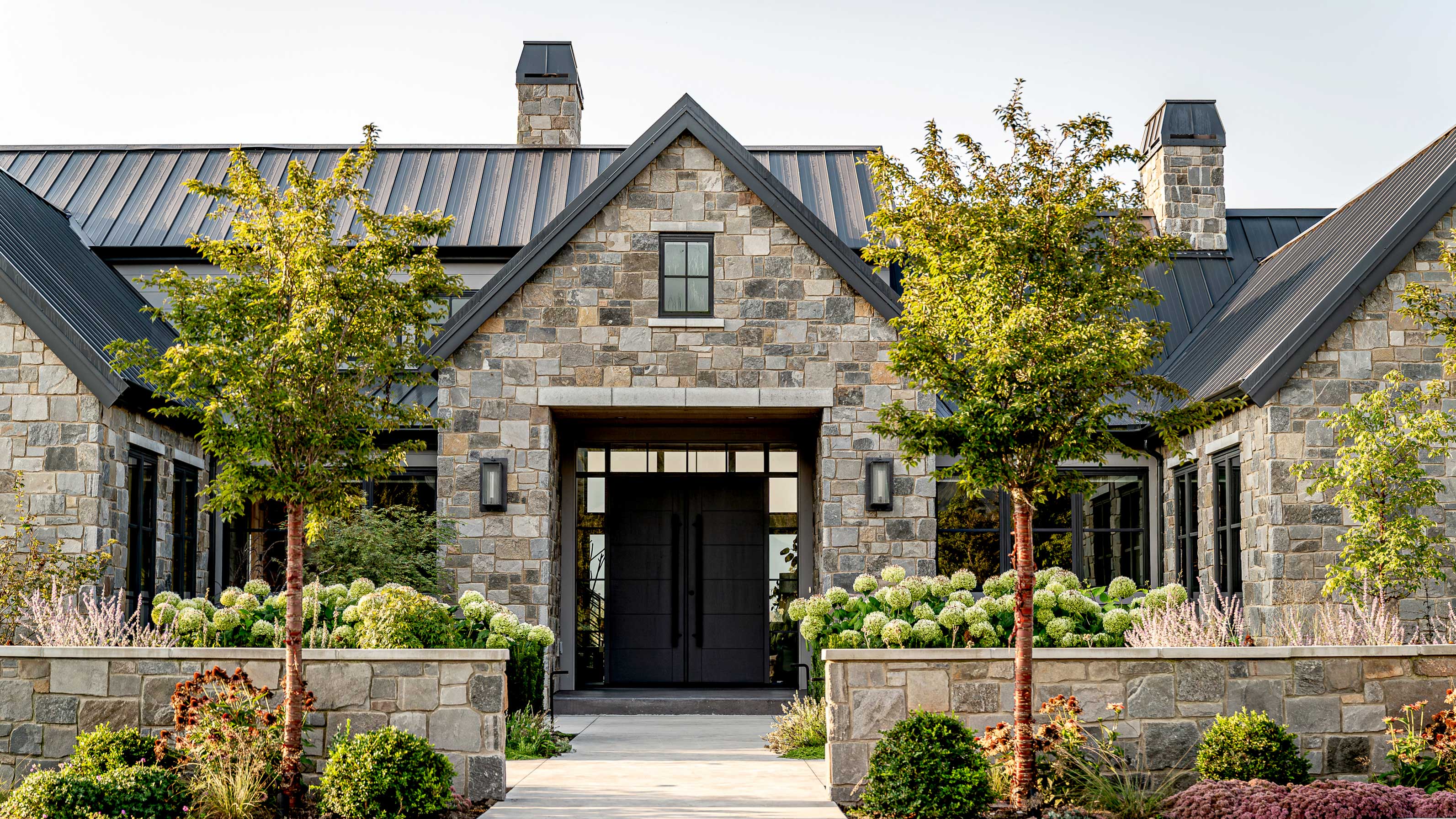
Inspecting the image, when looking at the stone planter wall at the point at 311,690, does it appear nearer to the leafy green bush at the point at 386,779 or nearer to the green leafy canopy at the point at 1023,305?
the leafy green bush at the point at 386,779

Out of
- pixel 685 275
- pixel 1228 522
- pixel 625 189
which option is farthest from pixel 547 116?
pixel 1228 522

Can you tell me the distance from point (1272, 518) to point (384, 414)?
8070 millimetres

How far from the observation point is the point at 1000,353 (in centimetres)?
780

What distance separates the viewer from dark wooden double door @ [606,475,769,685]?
15859mm

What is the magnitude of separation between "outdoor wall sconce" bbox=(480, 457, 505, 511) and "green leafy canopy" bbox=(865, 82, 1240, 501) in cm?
623

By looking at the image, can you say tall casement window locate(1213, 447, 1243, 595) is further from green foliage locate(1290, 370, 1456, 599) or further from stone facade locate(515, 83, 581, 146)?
stone facade locate(515, 83, 581, 146)

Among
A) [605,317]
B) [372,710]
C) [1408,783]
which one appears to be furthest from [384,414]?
[1408,783]

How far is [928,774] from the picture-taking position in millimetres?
7777

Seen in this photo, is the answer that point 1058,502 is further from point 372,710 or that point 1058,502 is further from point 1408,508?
point 372,710

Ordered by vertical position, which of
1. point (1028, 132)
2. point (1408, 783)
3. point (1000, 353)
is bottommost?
point (1408, 783)

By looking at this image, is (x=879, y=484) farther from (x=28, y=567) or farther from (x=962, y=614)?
(x=28, y=567)

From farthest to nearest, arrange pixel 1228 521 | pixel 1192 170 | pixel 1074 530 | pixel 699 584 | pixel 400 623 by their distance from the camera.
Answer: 1. pixel 1192 170
2. pixel 699 584
3. pixel 1074 530
4. pixel 1228 521
5. pixel 400 623

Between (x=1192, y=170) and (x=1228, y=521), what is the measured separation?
6824 mm

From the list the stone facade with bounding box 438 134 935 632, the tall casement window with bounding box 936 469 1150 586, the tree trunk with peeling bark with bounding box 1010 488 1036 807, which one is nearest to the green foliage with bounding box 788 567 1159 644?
the tree trunk with peeling bark with bounding box 1010 488 1036 807
